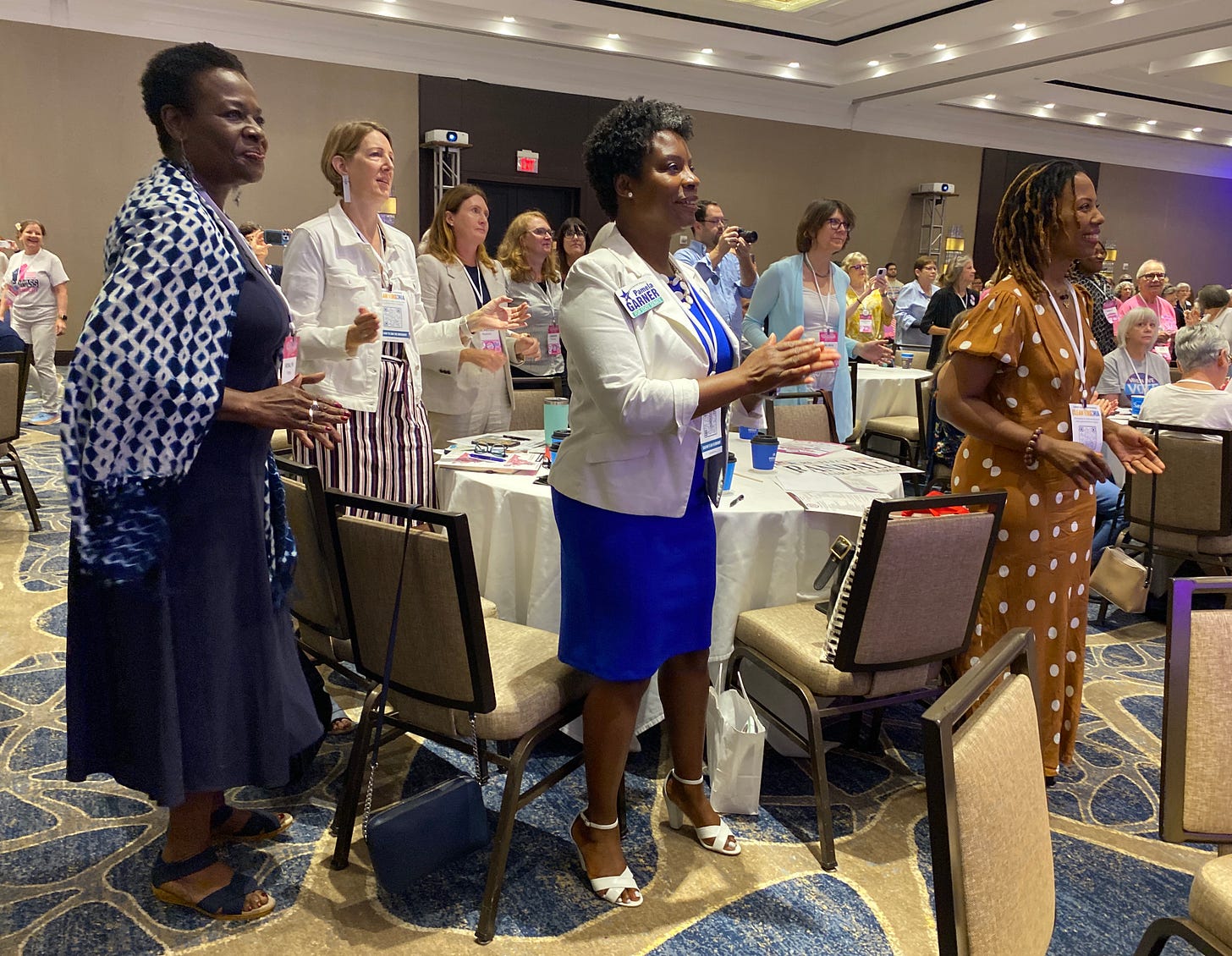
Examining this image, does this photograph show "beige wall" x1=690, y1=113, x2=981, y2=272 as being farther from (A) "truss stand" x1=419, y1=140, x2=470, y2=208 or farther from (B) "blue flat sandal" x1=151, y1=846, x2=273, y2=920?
(B) "blue flat sandal" x1=151, y1=846, x2=273, y2=920

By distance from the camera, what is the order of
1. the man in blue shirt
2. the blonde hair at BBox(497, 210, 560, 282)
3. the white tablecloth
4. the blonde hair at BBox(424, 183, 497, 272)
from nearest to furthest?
the blonde hair at BBox(424, 183, 497, 272)
the man in blue shirt
the blonde hair at BBox(497, 210, 560, 282)
the white tablecloth

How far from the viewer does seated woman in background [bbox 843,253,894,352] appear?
6.63 meters

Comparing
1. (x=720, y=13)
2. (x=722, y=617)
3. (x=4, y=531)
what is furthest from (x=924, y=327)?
(x=4, y=531)

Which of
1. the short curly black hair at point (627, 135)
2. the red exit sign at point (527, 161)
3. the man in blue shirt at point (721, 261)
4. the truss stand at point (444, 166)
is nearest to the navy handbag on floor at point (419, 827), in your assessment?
the short curly black hair at point (627, 135)

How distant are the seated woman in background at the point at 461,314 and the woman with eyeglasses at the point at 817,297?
1.41 meters

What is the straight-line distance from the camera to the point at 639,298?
1.81m

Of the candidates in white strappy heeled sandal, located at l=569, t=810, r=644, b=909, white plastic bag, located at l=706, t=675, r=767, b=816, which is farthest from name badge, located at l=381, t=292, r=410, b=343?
white strappy heeled sandal, located at l=569, t=810, r=644, b=909

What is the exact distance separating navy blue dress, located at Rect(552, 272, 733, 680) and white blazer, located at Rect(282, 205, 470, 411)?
0.92 meters

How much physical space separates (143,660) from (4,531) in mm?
3819

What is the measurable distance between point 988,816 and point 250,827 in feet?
6.07

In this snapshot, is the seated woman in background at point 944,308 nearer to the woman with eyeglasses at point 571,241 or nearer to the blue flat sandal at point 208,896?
the woman with eyeglasses at point 571,241

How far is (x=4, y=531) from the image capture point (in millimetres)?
4812

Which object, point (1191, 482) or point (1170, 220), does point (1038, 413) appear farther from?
point (1170, 220)

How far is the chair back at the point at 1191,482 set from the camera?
365cm
